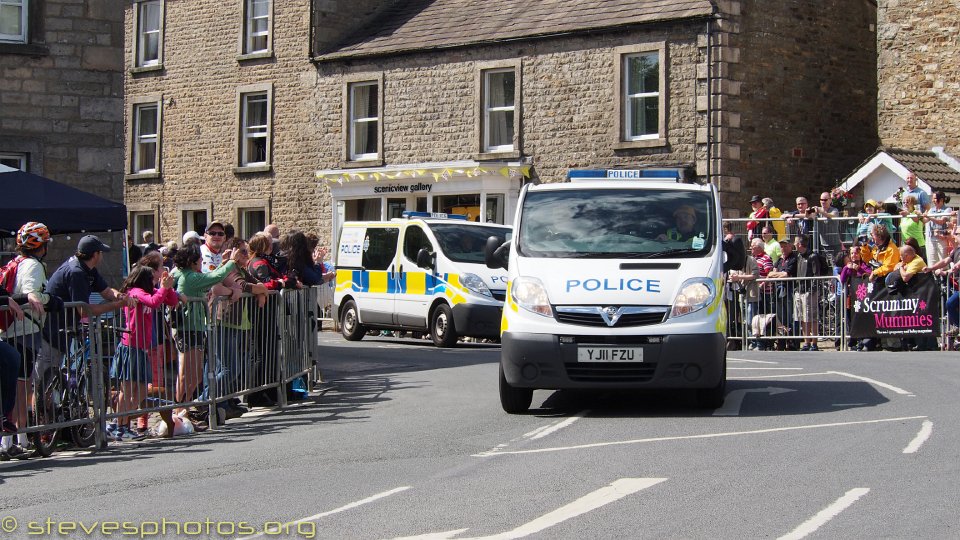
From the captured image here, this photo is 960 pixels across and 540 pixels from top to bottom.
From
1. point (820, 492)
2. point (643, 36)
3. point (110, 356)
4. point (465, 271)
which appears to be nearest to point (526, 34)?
point (643, 36)

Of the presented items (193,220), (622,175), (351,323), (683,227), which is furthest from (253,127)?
(683,227)

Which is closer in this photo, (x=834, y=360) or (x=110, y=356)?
(x=110, y=356)

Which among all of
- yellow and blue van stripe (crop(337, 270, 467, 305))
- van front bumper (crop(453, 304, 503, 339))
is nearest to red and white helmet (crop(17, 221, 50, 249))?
van front bumper (crop(453, 304, 503, 339))

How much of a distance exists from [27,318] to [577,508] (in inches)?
207

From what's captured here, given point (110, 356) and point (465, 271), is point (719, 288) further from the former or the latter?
point (465, 271)

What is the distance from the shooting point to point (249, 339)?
14.5m

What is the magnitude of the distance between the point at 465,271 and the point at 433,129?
1257 cm

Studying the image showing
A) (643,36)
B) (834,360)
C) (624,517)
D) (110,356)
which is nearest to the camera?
(624,517)

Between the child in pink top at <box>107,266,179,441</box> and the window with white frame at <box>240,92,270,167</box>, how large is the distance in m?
27.5

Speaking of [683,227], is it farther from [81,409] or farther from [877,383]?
[81,409]

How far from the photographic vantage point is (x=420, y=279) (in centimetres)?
2505

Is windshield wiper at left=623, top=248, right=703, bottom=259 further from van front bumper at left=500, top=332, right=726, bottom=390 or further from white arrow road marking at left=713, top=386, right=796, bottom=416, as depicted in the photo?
white arrow road marking at left=713, top=386, right=796, bottom=416

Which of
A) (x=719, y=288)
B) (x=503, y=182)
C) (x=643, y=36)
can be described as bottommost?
Result: (x=719, y=288)

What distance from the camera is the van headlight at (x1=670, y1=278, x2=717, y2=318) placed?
42.7 feet
